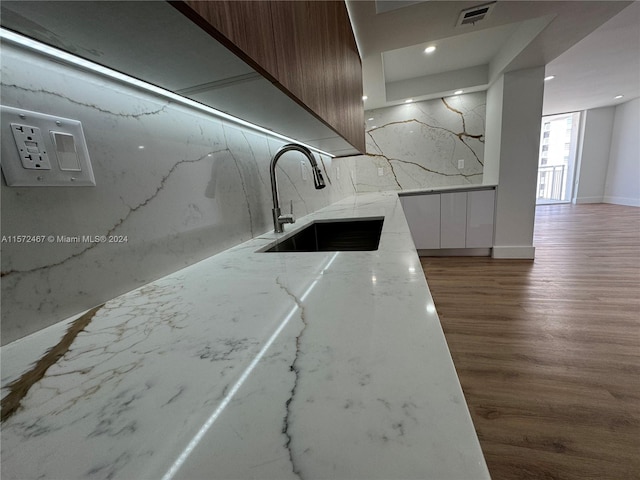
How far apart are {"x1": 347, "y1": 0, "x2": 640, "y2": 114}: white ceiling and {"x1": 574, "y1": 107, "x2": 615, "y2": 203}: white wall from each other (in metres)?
2.13

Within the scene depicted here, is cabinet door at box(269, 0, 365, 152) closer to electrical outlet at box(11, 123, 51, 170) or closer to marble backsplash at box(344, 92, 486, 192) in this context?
electrical outlet at box(11, 123, 51, 170)

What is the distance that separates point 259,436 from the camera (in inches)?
8.9

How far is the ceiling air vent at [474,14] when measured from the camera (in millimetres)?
1534

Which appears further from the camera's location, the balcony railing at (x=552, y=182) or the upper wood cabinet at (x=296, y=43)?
the balcony railing at (x=552, y=182)

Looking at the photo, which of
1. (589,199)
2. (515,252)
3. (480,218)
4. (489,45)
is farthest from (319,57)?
(589,199)

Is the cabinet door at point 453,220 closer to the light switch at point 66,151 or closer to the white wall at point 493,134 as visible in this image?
the white wall at point 493,134

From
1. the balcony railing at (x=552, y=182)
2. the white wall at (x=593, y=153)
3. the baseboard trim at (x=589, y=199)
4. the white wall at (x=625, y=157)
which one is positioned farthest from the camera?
the balcony railing at (x=552, y=182)

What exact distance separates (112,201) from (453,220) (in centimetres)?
323

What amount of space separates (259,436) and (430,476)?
0.14m

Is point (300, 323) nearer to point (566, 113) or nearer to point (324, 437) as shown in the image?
point (324, 437)

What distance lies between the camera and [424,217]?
314 cm

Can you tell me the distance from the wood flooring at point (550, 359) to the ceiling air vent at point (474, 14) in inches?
77.2

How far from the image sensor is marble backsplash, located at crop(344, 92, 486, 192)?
3264mm

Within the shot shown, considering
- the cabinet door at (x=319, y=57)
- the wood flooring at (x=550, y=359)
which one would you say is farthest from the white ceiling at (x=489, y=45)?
the wood flooring at (x=550, y=359)
